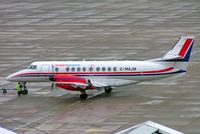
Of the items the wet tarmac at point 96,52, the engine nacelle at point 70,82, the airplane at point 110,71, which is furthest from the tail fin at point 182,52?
the engine nacelle at point 70,82

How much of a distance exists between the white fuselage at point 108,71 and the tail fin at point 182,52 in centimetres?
63

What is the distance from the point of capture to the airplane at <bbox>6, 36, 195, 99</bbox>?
43781mm

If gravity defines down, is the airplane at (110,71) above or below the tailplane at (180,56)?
below

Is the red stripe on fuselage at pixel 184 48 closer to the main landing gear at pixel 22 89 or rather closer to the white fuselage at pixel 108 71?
the white fuselage at pixel 108 71

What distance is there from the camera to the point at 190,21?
77.8 metres

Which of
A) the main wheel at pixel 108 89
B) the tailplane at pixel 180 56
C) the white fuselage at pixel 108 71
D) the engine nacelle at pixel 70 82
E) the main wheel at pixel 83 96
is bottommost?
the main wheel at pixel 83 96

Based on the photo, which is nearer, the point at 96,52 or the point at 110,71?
the point at 110,71

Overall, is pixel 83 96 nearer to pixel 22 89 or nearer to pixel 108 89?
pixel 108 89

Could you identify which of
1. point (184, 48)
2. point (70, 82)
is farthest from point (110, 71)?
point (184, 48)

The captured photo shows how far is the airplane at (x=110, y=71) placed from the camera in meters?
43.8

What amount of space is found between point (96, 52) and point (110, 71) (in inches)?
666

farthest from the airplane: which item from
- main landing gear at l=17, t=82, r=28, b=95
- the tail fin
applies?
main landing gear at l=17, t=82, r=28, b=95

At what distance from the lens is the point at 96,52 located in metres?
61.2

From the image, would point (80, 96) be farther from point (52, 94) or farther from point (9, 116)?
point (9, 116)
